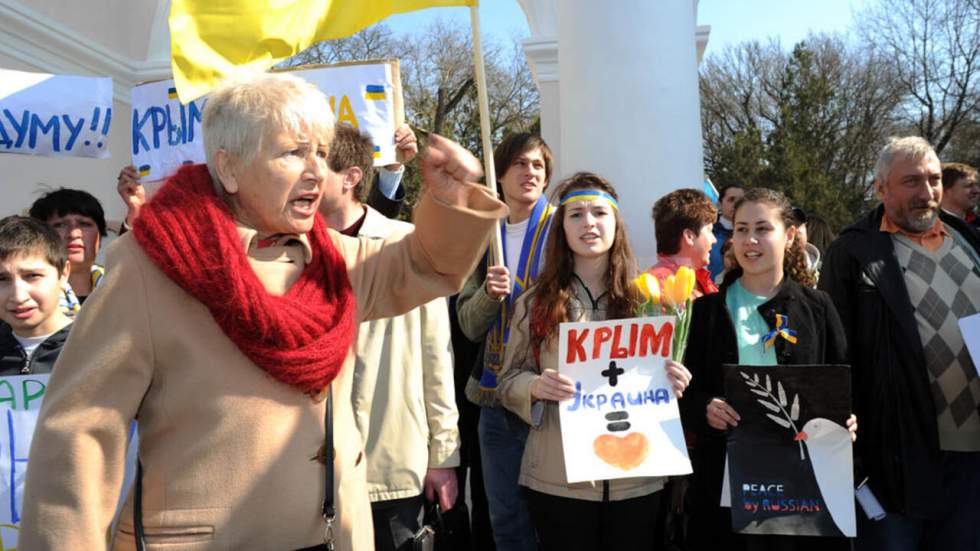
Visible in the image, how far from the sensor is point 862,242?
12.6ft

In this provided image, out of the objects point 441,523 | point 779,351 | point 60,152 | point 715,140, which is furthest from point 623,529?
point 715,140

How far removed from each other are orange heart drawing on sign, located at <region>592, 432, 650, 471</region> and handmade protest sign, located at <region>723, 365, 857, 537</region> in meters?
0.45

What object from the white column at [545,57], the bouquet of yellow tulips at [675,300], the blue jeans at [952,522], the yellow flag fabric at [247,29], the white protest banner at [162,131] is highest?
the white column at [545,57]

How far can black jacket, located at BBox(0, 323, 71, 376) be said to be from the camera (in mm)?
3158

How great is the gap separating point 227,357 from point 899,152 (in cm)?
306

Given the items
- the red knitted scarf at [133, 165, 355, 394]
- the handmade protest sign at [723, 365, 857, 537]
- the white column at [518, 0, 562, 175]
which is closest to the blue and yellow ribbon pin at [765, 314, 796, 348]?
the handmade protest sign at [723, 365, 857, 537]

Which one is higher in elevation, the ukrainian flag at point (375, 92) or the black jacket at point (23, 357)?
the ukrainian flag at point (375, 92)

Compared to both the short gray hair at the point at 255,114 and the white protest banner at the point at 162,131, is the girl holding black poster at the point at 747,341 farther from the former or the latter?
the white protest banner at the point at 162,131

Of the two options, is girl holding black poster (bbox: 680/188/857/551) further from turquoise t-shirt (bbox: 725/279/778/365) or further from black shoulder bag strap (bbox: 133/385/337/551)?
black shoulder bag strap (bbox: 133/385/337/551)

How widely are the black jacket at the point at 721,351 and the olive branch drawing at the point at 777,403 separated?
6.5 inches

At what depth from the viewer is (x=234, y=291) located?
1.95m

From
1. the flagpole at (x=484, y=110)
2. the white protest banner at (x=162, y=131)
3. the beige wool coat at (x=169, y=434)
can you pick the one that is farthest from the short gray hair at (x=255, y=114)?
the white protest banner at (x=162, y=131)

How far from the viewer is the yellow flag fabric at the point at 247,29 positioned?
11.0ft

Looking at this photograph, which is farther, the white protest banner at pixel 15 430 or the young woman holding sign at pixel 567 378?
the young woman holding sign at pixel 567 378
